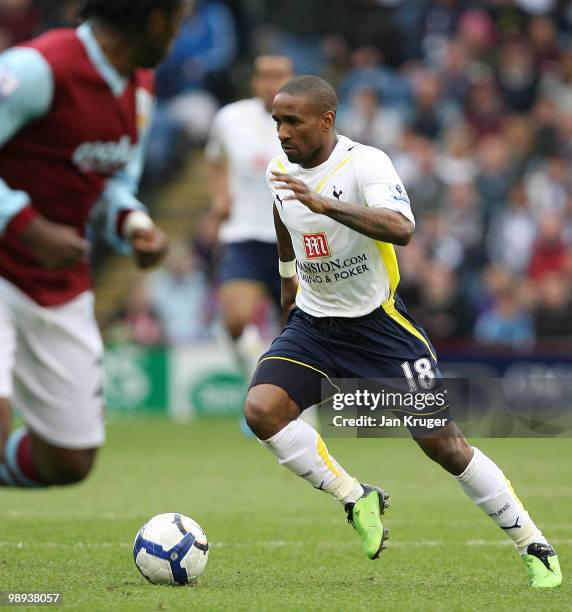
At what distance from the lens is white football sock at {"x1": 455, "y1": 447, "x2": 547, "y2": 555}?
614 cm

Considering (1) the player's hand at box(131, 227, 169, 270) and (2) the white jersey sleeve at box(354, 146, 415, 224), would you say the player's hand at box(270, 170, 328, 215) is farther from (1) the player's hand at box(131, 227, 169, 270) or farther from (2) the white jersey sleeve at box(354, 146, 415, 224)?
(1) the player's hand at box(131, 227, 169, 270)

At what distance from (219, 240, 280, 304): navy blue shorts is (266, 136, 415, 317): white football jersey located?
4.76m

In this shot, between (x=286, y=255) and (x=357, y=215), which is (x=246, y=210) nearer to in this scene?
(x=286, y=255)

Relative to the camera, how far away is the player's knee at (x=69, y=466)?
6584 mm

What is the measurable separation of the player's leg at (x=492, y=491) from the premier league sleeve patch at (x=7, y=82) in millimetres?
2359

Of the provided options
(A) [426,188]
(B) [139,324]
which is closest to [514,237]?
(A) [426,188]

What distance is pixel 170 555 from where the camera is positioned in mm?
6008

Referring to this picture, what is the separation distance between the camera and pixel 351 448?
13.3m

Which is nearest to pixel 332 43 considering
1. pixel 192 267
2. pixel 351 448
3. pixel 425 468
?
pixel 192 267

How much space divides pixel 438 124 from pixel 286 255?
12552 millimetres

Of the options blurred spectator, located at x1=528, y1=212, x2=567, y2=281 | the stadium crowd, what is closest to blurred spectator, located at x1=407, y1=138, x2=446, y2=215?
the stadium crowd

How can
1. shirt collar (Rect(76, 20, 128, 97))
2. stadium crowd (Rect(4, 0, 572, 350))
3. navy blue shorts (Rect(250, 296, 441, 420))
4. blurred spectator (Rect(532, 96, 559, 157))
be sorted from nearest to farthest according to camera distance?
shirt collar (Rect(76, 20, 128, 97)) < navy blue shorts (Rect(250, 296, 441, 420)) < stadium crowd (Rect(4, 0, 572, 350)) < blurred spectator (Rect(532, 96, 559, 157))

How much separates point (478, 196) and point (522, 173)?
831 mm
